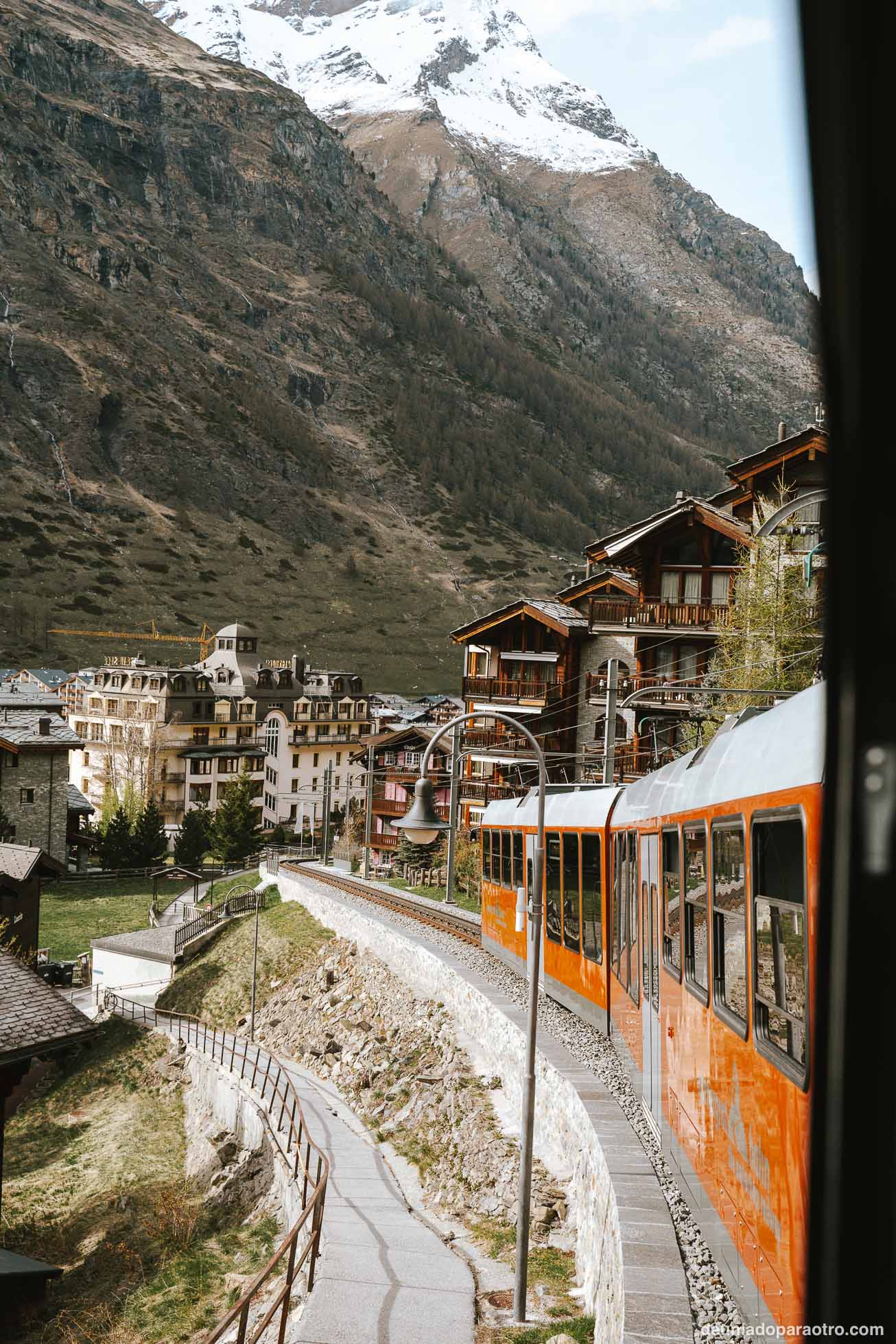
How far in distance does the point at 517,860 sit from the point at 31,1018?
10.9 meters

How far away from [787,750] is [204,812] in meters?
65.0

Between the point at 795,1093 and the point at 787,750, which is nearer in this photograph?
the point at 795,1093

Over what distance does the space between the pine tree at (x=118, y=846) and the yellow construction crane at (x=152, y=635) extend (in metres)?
71.5

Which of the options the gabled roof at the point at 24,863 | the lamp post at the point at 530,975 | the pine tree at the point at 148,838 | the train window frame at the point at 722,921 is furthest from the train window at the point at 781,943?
the pine tree at the point at 148,838

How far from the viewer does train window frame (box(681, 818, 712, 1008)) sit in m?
7.80

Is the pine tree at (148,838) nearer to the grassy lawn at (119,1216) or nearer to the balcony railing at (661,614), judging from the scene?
the grassy lawn at (119,1216)

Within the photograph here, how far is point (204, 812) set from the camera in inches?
2692

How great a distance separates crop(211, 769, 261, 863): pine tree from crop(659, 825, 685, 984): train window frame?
187 feet

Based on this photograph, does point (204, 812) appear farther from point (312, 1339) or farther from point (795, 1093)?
point (795, 1093)

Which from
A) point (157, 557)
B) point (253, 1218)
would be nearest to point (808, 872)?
point (253, 1218)

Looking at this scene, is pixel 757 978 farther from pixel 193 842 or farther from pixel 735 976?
pixel 193 842

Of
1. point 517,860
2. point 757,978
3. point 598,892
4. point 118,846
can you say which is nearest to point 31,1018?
point 517,860

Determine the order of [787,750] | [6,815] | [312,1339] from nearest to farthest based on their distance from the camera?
[787,750] → [312,1339] → [6,815]

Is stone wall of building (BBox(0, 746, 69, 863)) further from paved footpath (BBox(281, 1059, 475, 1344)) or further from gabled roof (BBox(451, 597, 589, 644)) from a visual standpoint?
paved footpath (BBox(281, 1059, 475, 1344))
